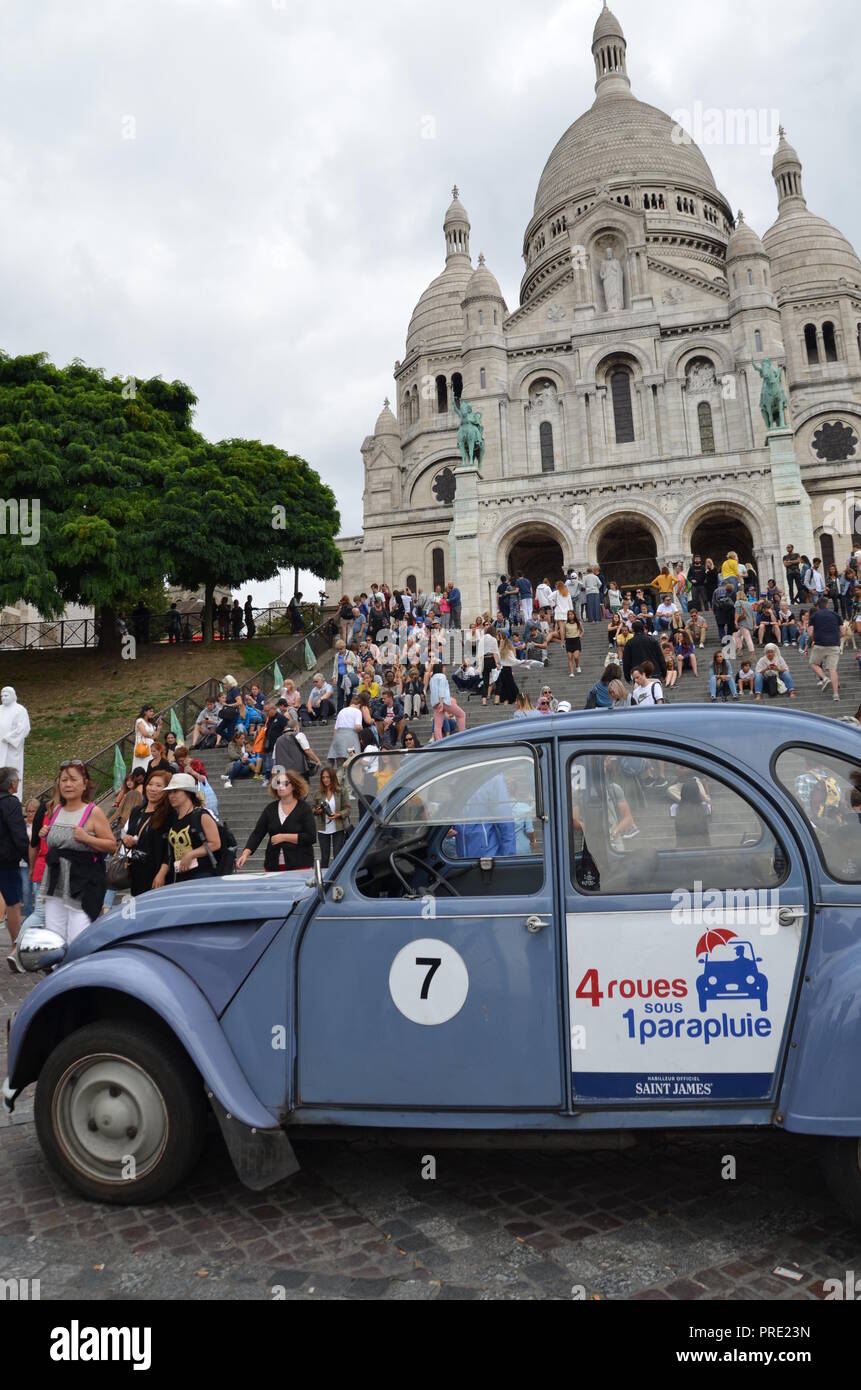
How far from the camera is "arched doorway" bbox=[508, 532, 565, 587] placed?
38094mm

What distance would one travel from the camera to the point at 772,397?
109 ft

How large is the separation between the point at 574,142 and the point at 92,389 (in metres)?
43.2

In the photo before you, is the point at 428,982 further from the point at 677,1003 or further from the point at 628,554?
the point at 628,554

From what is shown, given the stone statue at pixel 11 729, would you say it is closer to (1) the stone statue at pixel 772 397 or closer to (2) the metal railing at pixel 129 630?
(2) the metal railing at pixel 129 630

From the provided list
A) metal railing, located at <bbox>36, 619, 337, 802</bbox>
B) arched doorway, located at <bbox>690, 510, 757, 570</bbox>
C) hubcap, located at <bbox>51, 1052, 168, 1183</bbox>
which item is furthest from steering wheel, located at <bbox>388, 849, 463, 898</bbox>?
arched doorway, located at <bbox>690, 510, 757, 570</bbox>

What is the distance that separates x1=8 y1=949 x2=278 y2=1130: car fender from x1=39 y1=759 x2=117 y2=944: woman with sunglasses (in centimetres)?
228

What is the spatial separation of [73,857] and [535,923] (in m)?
4.01

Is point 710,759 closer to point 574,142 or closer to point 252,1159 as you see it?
point 252,1159

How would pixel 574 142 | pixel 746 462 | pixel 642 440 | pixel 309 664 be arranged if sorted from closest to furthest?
pixel 309 664, pixel 746 462, pixel 642 440, pixel 574 142

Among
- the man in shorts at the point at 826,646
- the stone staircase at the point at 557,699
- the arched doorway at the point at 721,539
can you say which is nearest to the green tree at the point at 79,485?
the stone staircase at the point at 557,699

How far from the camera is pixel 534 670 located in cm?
1975

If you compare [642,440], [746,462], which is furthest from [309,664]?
[642,440]

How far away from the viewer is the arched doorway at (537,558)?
125 feet

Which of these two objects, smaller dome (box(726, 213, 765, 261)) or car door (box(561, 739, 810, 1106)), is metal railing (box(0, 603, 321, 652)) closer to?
smaller dome (box(726, 213, 765, 261))
